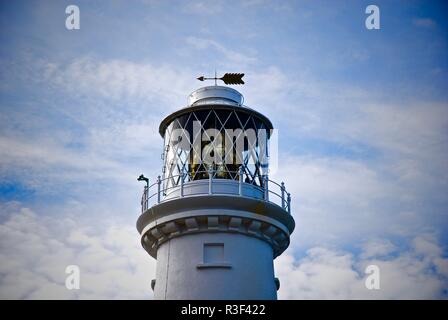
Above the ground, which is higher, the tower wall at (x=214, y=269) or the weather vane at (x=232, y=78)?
the weather vane at (x=232, y=78)

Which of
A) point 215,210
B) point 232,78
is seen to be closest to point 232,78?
point 232,78

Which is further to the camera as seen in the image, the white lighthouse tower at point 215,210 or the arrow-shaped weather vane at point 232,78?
the arrow-shaped weather vane at point 232,78

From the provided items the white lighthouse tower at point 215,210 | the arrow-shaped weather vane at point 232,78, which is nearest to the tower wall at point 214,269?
the white lighthouse tower at point 215,210

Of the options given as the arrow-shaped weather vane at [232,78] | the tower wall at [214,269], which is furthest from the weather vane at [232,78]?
the tower wall at [214,269]

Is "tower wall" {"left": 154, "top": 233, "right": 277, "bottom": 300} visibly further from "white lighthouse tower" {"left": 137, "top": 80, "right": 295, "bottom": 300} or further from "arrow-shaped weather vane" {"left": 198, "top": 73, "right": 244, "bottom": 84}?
"arrow-shaped weather vane" {"left": 198, "top": 73, "right": 244, "bottom": 84}

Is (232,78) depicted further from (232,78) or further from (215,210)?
(215,210)

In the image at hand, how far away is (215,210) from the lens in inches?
744

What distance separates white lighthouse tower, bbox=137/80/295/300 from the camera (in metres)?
18.8

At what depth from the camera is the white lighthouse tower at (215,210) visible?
739 inches

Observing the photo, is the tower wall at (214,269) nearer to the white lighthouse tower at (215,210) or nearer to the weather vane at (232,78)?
the white lighthouse tower at (215,210)
